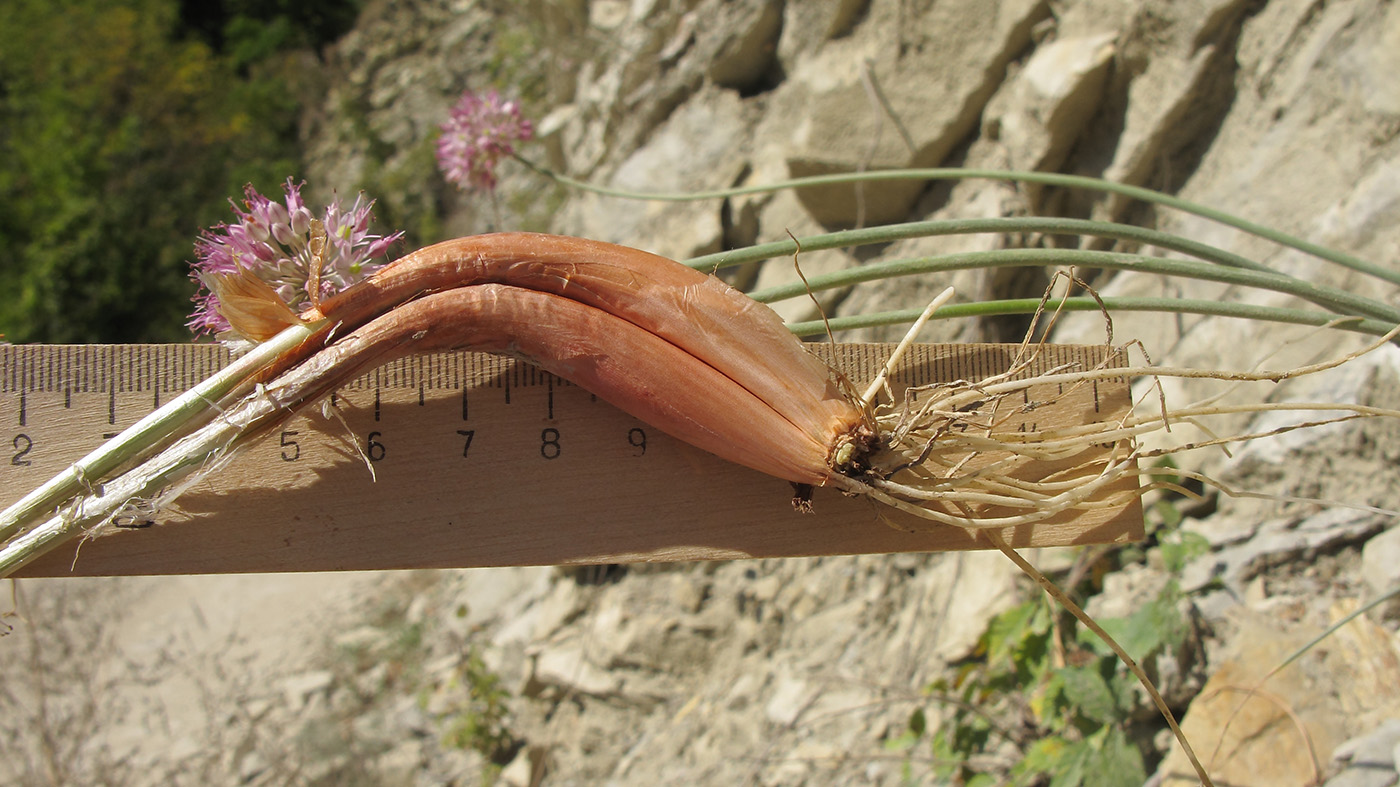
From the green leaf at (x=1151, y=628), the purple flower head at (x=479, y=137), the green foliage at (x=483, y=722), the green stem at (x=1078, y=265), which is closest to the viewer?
the green stem at (x=1078, y=265)

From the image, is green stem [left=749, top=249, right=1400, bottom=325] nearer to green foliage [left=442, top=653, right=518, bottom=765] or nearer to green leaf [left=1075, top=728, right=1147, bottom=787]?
green leaf [left=1075, top=728, right=1147, bottom=787]

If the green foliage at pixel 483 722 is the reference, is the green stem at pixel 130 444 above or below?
above

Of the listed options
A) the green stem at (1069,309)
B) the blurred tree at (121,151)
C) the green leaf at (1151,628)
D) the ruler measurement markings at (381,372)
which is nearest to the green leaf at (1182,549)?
the green leaf at (1151,628)

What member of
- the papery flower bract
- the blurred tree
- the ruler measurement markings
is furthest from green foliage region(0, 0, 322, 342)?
the papery flower bract

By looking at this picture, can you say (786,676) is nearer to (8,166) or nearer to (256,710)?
(256,710)

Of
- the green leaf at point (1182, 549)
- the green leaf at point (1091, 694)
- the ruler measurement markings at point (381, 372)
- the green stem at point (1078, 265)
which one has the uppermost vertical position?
the green stem at point (1078, 265)

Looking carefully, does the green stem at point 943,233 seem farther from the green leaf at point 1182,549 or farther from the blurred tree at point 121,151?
the blurred tree at point 121,151

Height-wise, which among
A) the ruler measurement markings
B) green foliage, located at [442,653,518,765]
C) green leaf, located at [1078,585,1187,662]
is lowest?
green foliage, located at [442,653,518,765]
